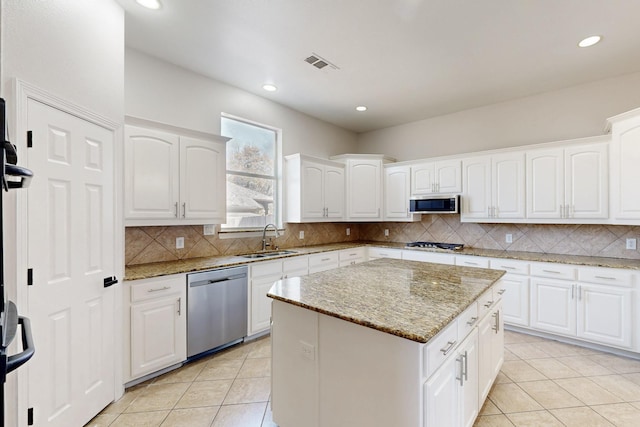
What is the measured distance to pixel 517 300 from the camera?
10.9 ft

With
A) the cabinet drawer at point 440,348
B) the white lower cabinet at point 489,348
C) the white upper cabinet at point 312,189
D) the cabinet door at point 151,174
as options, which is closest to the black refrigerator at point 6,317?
the cabinet drawer at point 440,348

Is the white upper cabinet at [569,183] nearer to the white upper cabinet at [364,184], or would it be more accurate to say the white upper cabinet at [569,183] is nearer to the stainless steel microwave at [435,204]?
the stainless steel microwave at [435,204]

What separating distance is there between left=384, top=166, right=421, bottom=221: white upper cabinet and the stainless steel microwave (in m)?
0.19

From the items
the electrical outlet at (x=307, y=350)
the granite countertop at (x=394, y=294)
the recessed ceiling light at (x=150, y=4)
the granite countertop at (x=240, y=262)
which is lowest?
the electrical outlet at (x=307, y=350)

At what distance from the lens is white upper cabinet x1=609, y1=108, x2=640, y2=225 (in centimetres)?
272

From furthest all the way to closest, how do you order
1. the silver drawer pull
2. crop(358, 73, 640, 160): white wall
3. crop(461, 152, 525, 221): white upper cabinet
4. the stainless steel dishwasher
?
crop(461, 152, 525, 221): white upper cabinet, crop(358, 73, 640, 160): white wall, the stainless steel dishwasher, the silver drawer pull

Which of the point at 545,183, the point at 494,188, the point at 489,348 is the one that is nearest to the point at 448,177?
the point at 494,188

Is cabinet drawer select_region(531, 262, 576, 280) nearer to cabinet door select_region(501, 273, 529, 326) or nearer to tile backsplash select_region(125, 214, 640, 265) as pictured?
cabinet door select_region(501, 273, 529, 326)

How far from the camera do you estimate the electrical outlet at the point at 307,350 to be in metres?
1.60

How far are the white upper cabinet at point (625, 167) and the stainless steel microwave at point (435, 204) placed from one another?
1528 millimetres

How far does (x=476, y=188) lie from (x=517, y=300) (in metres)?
1.45

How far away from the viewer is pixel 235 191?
146 inches

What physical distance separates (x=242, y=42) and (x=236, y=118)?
1.13m

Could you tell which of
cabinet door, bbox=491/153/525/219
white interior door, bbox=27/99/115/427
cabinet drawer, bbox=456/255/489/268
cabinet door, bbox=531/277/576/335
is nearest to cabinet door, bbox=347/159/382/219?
cabinet drawer, bbox=456/255/489/268
